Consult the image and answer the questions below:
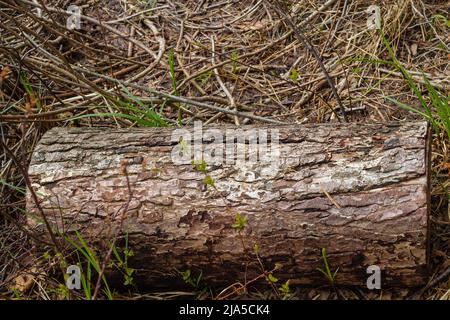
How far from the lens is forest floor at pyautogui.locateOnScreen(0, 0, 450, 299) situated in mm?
3070

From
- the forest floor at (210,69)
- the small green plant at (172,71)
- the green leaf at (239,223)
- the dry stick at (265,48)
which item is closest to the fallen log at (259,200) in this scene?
the green leaf at (239,223)

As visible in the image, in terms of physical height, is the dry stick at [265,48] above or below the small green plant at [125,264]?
above

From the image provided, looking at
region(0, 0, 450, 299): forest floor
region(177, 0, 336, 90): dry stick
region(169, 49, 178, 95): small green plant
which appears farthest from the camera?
region(177, 0, 336, 90): dry stick

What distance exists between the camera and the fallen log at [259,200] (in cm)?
232

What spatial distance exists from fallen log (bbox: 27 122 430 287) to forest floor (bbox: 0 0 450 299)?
0.40 metres

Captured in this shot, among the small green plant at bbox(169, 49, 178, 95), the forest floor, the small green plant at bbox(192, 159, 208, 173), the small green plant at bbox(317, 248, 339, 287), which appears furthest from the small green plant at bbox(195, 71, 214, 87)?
the small green plant at bbox(317, 248, 339, 287)

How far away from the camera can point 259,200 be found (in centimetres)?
238

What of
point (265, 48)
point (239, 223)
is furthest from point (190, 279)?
point (265, 48)

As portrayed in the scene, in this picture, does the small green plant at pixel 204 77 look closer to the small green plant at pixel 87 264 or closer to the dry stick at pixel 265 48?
the dry stick at pixel 265 48

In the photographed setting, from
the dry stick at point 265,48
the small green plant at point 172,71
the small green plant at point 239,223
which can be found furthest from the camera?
the dry stick at point 265,48

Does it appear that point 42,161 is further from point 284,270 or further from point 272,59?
point 272,59

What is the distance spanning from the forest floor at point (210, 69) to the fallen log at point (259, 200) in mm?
404

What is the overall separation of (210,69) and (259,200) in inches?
49.5

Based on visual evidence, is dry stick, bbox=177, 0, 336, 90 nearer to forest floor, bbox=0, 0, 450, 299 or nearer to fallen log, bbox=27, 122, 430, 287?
forest floor, bbox=0, 0, 450, 299
